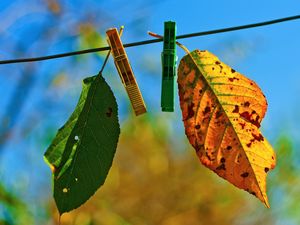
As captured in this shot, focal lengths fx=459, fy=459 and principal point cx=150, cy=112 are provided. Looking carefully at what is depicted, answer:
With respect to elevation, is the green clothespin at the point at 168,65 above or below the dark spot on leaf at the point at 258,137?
above

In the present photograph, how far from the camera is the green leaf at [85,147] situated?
279 millimetres

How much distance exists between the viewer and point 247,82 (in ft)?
0.95

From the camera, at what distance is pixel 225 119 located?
0.29 meters

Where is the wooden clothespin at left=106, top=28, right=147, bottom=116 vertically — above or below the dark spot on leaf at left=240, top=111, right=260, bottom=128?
above

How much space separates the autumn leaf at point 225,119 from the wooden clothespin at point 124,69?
0.09 feet

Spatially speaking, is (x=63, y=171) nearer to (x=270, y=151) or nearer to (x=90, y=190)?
(x=90, y=190)

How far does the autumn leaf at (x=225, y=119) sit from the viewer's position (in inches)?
10.9

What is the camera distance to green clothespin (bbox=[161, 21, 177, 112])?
0.29 meters

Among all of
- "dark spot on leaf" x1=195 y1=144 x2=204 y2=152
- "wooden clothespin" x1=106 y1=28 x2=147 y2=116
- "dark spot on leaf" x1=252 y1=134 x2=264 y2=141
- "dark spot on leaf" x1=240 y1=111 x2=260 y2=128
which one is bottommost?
→ "dark spot on leaf" x1=195 y1=144 x2=204 y2=152

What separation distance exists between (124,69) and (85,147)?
5cm

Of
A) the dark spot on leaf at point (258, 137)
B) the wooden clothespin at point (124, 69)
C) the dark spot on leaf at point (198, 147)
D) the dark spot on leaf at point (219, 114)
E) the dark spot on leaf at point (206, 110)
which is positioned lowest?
the dark spot on leaf at point (198, 147)

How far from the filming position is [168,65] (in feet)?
0.96

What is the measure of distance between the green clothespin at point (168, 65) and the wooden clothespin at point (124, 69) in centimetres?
2

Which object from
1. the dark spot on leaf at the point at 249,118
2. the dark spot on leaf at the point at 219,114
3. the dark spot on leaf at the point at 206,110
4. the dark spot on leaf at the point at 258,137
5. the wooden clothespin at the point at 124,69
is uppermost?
the wooden clothespin at the point at 124,69
